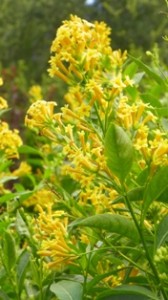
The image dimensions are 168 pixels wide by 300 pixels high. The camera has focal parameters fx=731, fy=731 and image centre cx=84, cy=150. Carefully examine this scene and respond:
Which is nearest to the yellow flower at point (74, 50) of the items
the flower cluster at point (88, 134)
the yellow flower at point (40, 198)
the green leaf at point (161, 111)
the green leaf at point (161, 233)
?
the flower cluster at point (88, 134)

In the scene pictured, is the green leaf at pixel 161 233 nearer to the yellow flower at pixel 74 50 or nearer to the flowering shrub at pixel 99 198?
the flowering shrub at pixel 99 198

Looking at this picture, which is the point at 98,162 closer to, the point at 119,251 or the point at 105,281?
the point at 119,251

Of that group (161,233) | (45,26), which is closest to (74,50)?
(161,233)

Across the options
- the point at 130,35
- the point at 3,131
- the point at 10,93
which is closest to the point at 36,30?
the point at 130,35

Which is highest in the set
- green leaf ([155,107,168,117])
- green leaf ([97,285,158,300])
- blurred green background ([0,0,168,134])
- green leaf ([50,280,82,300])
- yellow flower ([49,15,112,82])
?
blurred green background ([0,0,168,134])

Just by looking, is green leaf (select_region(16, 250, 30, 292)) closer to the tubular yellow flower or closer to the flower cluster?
the flower cluster

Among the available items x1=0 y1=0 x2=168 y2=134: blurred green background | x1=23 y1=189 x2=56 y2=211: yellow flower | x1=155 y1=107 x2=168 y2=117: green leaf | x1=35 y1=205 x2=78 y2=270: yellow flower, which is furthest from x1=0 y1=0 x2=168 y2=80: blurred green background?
x1=35 y1=205 x2=78 y2=270: yellow flower

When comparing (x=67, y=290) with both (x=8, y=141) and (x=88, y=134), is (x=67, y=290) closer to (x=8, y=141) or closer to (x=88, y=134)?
(x=88, y=134)
